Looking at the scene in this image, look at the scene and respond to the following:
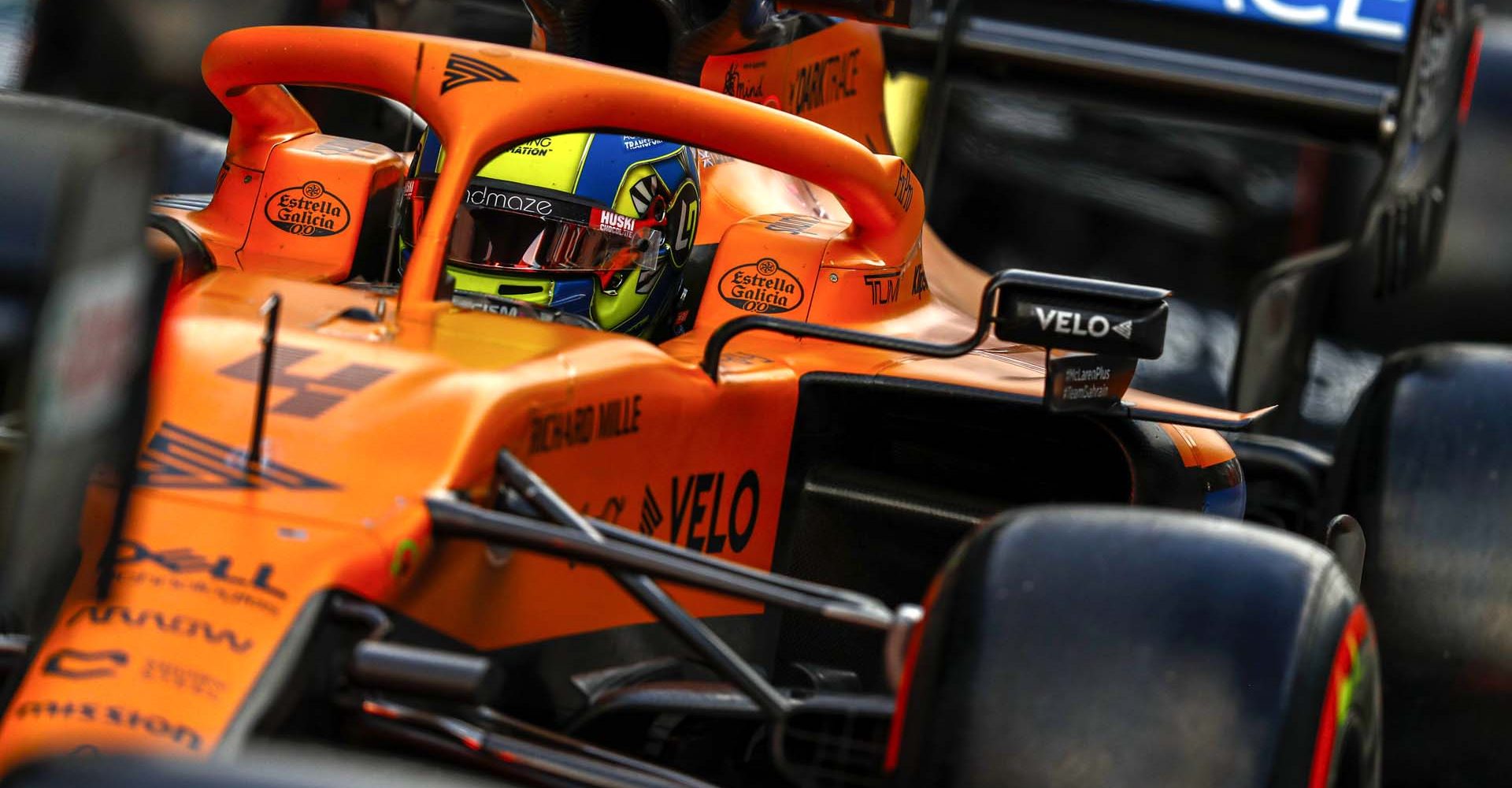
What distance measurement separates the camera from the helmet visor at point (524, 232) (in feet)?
10.3

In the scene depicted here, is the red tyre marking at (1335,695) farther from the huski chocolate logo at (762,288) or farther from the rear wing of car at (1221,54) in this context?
the rear wing of car at (1221,54)

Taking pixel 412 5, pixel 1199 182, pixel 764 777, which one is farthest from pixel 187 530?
pixel 1199 182

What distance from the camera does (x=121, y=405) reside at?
157cm

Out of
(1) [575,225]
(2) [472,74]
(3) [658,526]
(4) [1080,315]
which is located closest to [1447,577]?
(4) [1080,315]

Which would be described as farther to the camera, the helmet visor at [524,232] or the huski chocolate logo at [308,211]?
the huski chocolate logo at [308,211]

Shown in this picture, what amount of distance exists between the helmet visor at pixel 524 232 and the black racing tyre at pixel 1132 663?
1276 mm

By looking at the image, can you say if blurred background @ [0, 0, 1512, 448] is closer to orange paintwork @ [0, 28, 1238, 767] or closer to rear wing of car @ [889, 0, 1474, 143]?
rear wing of car @ [889, 0, 1474, 143]

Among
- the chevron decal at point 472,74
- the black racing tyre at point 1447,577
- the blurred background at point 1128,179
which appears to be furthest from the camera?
the blurred background at point 1128,179

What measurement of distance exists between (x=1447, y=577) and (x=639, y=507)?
55.9 inches

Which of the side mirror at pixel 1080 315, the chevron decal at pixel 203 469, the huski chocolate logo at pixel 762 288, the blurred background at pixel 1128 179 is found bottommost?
the blurred background at pixel 1128 179

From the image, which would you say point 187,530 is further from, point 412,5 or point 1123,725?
point 412,5

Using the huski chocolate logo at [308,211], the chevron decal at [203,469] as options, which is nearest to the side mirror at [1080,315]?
the chevron decal at [203,469]

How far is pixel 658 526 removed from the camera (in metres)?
2.63

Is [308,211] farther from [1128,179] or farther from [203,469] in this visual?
[1128,179]
